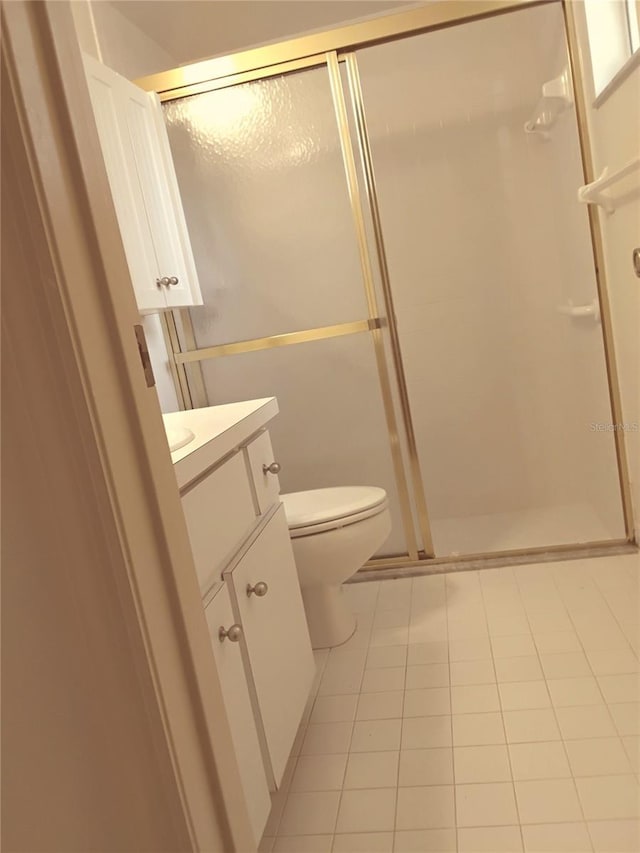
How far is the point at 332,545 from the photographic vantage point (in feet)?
6.05

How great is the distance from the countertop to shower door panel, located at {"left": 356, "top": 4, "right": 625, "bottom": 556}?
1.18 m

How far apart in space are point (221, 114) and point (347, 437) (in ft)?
4.02

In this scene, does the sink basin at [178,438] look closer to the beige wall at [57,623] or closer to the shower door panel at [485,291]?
the beige wall at [57,623]

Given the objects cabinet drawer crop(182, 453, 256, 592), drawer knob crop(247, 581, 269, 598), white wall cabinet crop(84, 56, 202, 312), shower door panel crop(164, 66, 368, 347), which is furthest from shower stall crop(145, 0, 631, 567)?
drawer knob crop(247, 581, 269, 598)

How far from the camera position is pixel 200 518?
43.0 inches

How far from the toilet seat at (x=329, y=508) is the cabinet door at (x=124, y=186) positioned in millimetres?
730

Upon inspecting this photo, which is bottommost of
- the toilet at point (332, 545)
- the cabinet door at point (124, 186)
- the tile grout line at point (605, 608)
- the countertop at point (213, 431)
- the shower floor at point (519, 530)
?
the tile grout line at point (605, 608)

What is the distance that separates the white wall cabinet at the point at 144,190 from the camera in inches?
67.7

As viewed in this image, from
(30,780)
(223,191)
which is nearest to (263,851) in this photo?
(30,780)

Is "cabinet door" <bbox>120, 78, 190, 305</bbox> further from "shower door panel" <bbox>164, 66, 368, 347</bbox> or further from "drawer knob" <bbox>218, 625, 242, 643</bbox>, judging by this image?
"drawer knob" <bbox>218, 625, 242, 643</bbox>

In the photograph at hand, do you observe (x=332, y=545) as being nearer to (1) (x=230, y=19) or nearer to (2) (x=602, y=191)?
(2) (x=602, y=191)

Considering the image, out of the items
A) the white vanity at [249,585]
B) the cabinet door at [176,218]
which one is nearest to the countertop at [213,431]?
the white vanity at [249,585]

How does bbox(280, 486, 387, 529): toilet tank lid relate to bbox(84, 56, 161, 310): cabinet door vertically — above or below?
below

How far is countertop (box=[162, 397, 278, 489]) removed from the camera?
1.06 metres
